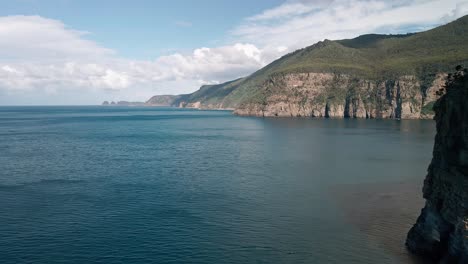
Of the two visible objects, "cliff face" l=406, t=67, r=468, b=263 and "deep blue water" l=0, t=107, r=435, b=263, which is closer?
"cliff face" l=406, t=67, r=468, b=263

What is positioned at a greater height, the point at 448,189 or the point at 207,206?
the point at 448,189

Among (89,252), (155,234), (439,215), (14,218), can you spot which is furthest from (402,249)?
(14,218)

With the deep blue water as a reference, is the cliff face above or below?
above

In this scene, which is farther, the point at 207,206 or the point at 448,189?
the point at 207,206
